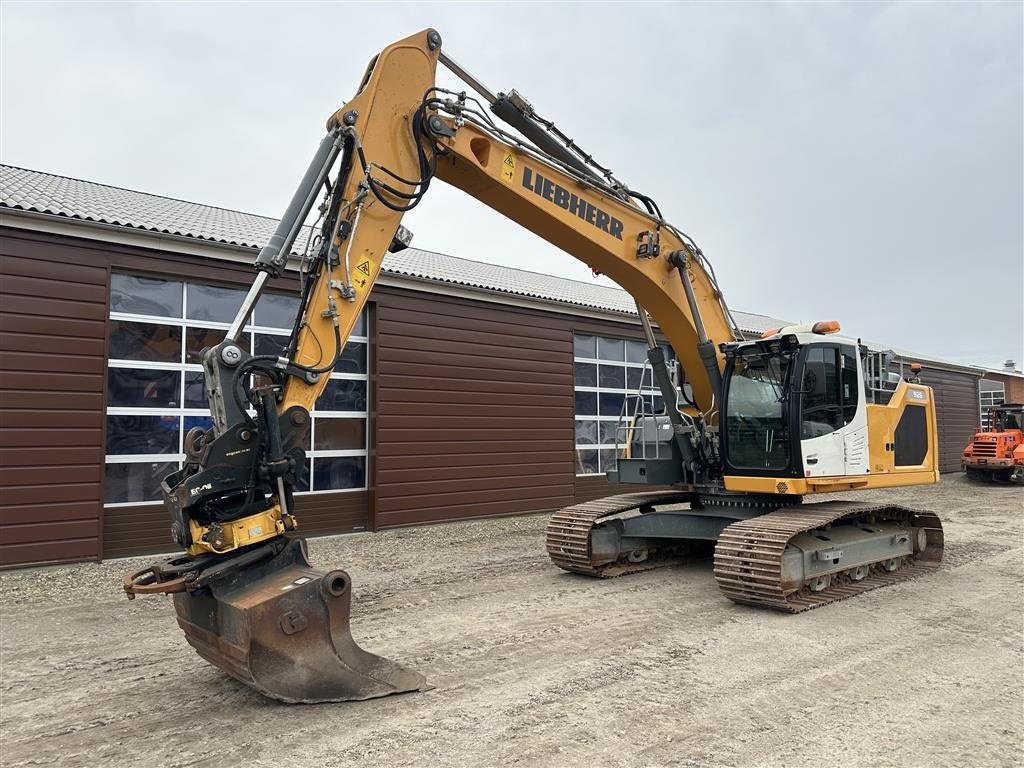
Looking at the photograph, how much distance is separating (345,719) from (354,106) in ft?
13.0

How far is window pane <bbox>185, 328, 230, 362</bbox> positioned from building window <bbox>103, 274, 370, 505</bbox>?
1 centimetres

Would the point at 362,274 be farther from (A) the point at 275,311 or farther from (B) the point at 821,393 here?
(A) the point at 275,311

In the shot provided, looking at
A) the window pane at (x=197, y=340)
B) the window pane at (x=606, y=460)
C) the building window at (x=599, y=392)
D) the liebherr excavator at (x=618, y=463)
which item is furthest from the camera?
the window pane at (x=606, y=460)

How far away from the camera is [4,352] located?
26.5ft

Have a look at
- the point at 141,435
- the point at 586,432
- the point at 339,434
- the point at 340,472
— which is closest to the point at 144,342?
the point at 141,435

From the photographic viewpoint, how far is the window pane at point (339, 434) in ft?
34.9

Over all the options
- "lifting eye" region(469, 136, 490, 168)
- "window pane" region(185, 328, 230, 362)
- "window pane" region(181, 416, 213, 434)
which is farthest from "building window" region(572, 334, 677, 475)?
"lifting eye" region(469, 136, 490, 168)

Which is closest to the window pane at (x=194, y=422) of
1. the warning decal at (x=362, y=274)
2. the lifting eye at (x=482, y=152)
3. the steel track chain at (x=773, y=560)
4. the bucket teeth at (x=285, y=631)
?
the warning decal at (x=362, y=274)

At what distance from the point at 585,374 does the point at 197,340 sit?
749cm

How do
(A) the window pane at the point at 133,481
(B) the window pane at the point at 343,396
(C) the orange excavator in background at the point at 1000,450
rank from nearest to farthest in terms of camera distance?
(A) the window pane at the point at 133,481 < (B) the window pane at the point at 343,396 < (C) the orange excavator in background at the point at 1000,450

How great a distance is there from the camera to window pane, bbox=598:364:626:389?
1453 centimetres

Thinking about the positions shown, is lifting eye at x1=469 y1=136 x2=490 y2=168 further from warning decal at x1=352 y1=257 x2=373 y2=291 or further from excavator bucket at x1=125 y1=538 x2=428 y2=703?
excavator bucket at x1=125 y1=538 x2=428 y2=703

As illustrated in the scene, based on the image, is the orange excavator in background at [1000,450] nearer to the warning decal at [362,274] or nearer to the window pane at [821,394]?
the window pane at [821,394]

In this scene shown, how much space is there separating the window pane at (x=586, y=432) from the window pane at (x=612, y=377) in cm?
92
